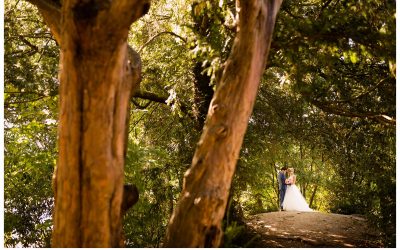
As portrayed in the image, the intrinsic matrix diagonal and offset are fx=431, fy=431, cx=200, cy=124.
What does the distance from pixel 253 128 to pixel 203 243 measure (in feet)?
19.1

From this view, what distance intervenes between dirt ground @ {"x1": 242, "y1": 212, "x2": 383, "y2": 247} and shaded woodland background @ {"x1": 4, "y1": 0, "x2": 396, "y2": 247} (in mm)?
604

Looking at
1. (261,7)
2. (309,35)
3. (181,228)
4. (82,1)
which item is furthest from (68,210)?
(309,35)

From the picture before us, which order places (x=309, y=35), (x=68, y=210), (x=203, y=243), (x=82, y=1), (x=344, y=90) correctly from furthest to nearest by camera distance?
(x=344, y=90) < (x=309, y=35) < (x=203, y=243) < (x=68, y=210) < (x=82, y=1)

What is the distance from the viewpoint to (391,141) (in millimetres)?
9195

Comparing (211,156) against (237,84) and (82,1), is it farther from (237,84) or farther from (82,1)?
(82,1)

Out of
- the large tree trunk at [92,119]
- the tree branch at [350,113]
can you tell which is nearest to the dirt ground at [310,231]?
the tree branch at [350,113]

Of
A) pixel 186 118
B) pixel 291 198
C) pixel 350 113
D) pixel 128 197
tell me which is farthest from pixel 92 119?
pixel 291 198

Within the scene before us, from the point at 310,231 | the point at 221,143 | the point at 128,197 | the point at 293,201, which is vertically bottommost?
the point at 310,231

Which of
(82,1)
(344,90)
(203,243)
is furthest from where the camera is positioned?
(344,90)

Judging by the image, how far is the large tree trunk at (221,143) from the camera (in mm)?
3951

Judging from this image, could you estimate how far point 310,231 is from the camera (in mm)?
9875

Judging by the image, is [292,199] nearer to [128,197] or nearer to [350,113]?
[350,113]

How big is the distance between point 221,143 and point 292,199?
1000cm

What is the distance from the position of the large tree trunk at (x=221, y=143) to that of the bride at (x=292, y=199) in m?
9.70
